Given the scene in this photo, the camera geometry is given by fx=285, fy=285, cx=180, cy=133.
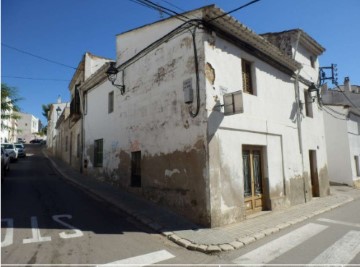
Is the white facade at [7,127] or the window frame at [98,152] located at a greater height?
the white facade at [7,127]

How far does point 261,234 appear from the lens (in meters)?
6.78

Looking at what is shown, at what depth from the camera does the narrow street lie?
5168 millimetres

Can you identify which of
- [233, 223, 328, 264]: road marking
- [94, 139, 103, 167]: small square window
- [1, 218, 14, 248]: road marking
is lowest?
[233, 223, 328, 264]: road marking

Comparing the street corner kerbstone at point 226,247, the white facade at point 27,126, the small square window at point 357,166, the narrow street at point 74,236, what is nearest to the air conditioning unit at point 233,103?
the street corner kerbstone at point 226,247

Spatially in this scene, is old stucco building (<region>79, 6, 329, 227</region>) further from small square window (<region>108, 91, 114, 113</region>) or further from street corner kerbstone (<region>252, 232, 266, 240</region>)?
street corner kerbstone (<region>252, 232, 266, 240</region>)

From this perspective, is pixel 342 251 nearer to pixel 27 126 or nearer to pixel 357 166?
pixel 357 166

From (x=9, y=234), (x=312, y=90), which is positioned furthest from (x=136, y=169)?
(x=312, y=90)

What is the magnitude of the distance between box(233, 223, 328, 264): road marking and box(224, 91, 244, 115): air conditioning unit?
10.8 feet

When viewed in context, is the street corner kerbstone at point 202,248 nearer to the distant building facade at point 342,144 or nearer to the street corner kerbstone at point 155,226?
the street corner kerbstone at point 155,226

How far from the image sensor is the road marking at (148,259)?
4.97 meters

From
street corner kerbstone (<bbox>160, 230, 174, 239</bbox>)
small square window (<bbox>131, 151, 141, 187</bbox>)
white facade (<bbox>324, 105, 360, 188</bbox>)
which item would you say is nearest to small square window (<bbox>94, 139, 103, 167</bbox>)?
small square window (<bbox>131, 151, 141, 187</bbox>)

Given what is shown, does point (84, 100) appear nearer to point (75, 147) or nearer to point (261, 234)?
point (75, 147)

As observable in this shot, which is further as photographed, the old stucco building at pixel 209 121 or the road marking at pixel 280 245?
the old stucco building at pixel 209 121

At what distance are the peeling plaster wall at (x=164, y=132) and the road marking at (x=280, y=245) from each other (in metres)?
1.73
